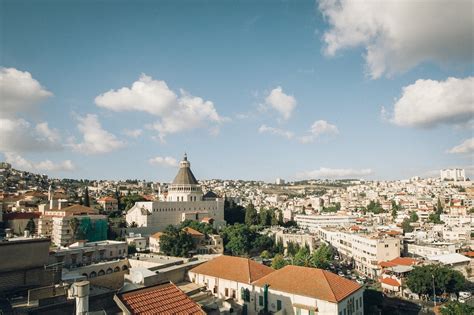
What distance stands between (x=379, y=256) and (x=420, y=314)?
63.6ft

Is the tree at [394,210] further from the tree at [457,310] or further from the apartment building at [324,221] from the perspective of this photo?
the tree at [457,310]

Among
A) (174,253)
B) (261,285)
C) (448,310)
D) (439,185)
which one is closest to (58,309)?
(261,285)

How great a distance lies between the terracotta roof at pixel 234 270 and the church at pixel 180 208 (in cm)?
2827

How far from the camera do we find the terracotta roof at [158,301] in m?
12.7

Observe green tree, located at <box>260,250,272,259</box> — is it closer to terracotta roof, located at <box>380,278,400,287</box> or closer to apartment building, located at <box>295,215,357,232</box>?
terracotta roof, located at <box>380,278,400,287</box>

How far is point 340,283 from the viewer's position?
20969 mm

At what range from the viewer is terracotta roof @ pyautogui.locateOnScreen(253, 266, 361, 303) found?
19.6m

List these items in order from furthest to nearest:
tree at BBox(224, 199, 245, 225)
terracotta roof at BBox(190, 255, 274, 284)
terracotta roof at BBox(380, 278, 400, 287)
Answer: tree at BBox(224, 199, 245, 225), terracotta roof at BBox(380, 278, 400, 287), terracotta roof at BBox(190, 255, 274, 284)

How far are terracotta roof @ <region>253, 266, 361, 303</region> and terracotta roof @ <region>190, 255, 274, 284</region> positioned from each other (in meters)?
1.00

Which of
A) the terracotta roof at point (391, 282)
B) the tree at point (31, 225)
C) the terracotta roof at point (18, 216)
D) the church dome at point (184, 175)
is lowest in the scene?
the terracotta roof at point (391, 282)

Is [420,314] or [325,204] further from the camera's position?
[325,204]

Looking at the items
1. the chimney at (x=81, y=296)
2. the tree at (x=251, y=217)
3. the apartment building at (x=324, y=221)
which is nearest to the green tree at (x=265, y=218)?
the tree at (x=251, y=217)

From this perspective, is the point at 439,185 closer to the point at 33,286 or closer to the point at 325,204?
the point at 325,204

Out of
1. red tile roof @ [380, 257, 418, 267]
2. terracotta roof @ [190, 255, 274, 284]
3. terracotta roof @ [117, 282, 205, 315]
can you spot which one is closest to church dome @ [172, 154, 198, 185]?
red tile roof @ [380, 257, 418, 267]
